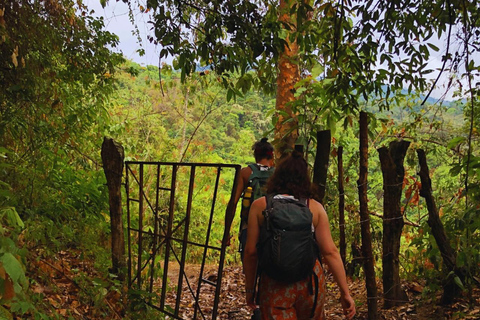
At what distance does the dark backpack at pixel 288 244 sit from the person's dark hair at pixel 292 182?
7.6 inches

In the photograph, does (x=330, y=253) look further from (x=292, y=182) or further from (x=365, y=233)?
(x=365, y=233)

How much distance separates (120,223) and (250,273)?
5.84 ft

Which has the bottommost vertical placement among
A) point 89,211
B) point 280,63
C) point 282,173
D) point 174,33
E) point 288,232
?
point 89,211

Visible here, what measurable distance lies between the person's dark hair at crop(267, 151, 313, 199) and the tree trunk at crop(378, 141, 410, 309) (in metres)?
1.51

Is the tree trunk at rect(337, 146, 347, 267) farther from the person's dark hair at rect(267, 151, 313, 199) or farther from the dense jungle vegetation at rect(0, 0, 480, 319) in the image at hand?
the person's dark hair at rect(267, 151, 313, 199)

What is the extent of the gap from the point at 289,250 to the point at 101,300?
1848 millimetres

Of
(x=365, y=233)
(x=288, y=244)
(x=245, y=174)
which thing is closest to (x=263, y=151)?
(x=245, y=174)

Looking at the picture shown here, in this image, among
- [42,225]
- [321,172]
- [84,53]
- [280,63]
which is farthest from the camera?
[280,63]

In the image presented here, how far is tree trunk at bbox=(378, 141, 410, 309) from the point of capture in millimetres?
3877

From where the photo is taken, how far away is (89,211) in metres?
4.54

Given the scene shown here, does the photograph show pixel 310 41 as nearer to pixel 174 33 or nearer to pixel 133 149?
pixel 174 33

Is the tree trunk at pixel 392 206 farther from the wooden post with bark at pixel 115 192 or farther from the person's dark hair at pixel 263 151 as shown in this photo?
the wooden post with bark at pixel 115 192

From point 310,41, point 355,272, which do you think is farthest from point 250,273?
point 355,272

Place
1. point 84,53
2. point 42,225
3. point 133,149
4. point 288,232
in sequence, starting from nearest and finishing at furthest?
point 288,232, point 42,225, point 84,53, point 133,149
